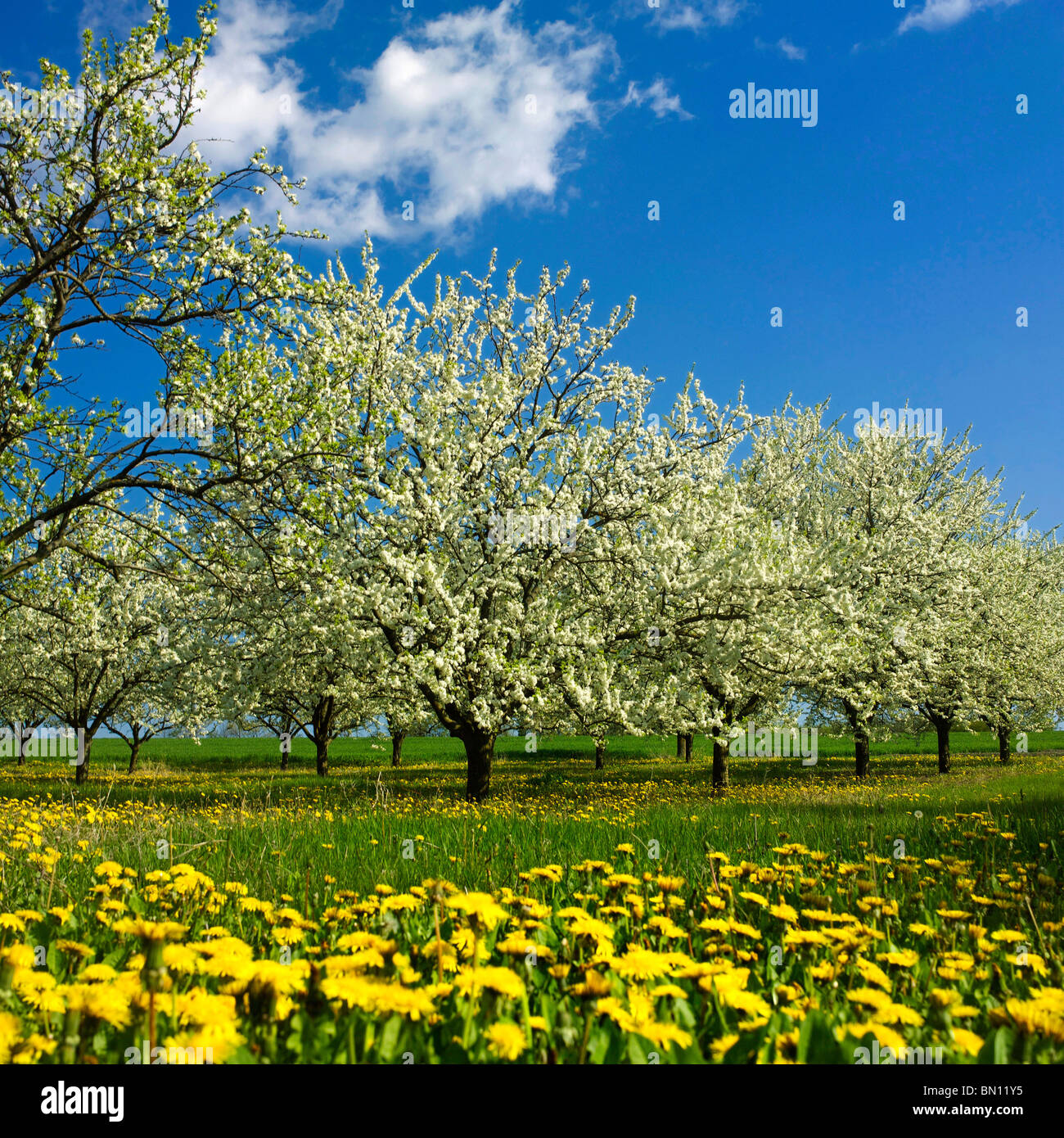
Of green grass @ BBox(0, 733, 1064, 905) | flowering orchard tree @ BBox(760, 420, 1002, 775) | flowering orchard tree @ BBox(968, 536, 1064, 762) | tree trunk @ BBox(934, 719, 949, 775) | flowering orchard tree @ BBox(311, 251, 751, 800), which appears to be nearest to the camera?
green grass @ BBox(0, 733, 1064, 905)

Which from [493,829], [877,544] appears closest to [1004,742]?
[877,544]

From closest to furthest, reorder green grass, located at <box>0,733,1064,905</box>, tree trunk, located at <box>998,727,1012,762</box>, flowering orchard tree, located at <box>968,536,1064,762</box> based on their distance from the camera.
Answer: green grass, located at <box>0,733,1064,905</box> → flowering orchard tree, located at <box>968,536,1064,762</box> → tree trunk, located at <box>998,727,1012,762</box>

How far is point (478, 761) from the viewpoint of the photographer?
12344mm

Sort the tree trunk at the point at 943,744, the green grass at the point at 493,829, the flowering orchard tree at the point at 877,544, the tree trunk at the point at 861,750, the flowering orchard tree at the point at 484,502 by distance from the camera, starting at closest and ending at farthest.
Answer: the green grass at the point at 493,829
the flowering orchard tree at the point at 484,502
the flowering orchard tree at the point at 877,544
the tree trunk at the point at 861,750
the tree trunk at the point at 943,744

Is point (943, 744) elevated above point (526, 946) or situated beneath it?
situated beneath

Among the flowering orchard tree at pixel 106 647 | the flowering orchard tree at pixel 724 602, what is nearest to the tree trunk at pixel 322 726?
the flowering orchard tree at pixel 106 647

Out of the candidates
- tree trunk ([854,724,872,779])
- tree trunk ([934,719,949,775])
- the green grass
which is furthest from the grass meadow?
tree trunk ([934,719,949,775])

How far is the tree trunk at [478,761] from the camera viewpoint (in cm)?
1226

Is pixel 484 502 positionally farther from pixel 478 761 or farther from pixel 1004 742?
pixel 1004 742

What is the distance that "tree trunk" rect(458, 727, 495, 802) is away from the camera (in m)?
12.3

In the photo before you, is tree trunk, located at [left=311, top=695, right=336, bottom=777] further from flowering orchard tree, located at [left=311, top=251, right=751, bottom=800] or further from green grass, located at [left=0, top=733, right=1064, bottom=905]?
flowering orchard tree, located at [left=311, top=251, right=751, bottom=800]

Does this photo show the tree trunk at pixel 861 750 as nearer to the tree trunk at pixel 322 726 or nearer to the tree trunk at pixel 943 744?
the tree trunk at pixel 943 744

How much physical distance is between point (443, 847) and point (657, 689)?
7683 mm

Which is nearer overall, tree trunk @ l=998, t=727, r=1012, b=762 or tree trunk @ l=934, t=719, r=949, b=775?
tree trunk @ l=934, t=719, r=949, b=775
